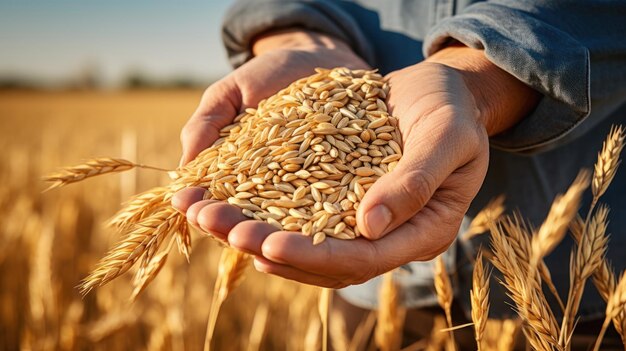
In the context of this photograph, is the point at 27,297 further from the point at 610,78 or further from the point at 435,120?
the point at 610,78

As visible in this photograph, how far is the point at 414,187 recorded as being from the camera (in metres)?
0.97

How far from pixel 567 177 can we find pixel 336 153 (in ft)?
2.46

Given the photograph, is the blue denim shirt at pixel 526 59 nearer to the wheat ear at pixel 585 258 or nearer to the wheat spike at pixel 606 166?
the wheat spike at pixel 606 166

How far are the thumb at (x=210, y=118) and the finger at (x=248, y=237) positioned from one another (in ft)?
1.31

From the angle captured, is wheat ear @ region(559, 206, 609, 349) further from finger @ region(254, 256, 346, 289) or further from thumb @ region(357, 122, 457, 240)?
finger @ region(254, 256, 346, 289)

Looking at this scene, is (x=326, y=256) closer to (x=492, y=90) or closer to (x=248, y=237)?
(x=248, y=237)

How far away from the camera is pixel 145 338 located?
2576 mm

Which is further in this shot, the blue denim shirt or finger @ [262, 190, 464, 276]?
the blue denim shirt

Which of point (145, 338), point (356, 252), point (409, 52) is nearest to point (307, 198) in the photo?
point (356, 252)

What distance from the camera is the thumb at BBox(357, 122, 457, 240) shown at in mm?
977

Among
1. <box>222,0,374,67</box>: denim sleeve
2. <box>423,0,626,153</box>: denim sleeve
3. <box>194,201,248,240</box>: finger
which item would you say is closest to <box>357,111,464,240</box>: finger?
<box>194,201,248,240</box>: finger

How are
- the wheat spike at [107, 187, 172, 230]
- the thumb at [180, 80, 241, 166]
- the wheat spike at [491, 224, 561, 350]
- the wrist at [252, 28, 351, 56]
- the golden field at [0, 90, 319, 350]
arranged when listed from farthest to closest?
the golden field at [0, 90, 319, 350]
the wrist at [252, 28, 351, 56]
the thumb at [180, 80, 241, 166]
the wheat spike at [107, 187, 172, 230]
the wheat spike at [491, 224, 561, 350]

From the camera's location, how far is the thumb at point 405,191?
977 millimetres

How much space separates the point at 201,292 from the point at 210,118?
113 cm
